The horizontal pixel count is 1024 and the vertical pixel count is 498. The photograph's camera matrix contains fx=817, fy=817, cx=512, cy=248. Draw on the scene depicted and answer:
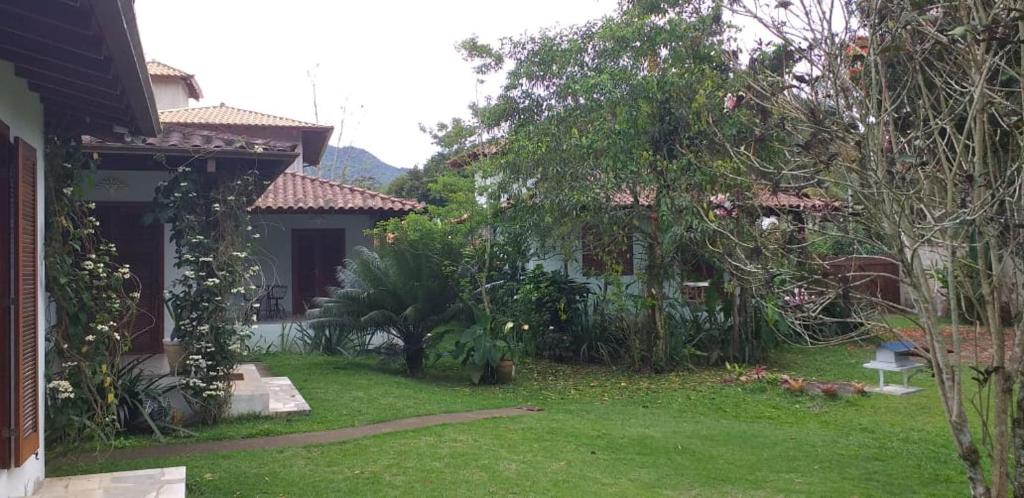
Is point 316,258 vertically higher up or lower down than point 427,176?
lower down

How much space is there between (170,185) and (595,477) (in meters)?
4.80

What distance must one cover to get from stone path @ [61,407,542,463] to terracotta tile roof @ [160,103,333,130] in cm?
1682

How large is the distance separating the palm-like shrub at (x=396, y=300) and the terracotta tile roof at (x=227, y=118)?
13.1m

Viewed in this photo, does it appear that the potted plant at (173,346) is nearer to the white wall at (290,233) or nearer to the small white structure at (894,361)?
the white wall at (290,233)

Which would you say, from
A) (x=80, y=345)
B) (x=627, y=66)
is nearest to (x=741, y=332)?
(x=627, y=66)

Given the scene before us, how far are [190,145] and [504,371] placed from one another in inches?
206

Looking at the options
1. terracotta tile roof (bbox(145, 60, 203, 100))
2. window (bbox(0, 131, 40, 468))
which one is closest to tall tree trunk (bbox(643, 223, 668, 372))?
window (bbox(0, 131, 40, 468))

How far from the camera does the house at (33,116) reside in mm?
3697

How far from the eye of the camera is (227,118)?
2398cm

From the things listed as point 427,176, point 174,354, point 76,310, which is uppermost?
point 427,176

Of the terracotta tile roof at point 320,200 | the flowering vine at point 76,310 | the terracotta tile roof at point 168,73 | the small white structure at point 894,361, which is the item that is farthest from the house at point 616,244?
the terracotta tile roof at point 168,73

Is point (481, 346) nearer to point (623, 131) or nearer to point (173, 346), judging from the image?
point (623, 131)

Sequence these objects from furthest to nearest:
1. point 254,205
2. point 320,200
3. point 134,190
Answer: point 320,200
point 254,205
point 134,190

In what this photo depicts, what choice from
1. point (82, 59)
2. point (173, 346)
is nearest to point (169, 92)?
point (173, 346)
